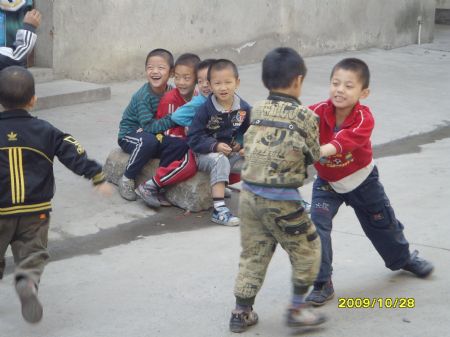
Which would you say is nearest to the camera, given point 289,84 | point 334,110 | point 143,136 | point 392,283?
point 289,84

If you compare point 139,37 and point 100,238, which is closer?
point 100,238

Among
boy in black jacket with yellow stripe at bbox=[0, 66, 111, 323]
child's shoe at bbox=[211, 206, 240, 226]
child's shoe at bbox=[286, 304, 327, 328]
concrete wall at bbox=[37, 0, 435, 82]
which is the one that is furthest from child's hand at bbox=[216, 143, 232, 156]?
concrete wall at bbox=[37, 0, 435, 82]

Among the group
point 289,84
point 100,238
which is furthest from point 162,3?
point 289,84

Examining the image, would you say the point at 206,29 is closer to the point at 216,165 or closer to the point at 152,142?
the point at 152,142

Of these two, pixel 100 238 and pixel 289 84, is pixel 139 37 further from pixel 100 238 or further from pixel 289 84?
pixel 289 84

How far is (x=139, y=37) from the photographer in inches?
381

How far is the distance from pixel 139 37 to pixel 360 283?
221 inches

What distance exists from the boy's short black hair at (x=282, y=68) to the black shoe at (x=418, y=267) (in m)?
1.45

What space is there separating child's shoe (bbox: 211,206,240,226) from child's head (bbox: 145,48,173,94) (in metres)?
1.09

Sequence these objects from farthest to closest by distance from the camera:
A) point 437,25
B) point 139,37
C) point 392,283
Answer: point 437,25 < point 139,37 < point 392,283

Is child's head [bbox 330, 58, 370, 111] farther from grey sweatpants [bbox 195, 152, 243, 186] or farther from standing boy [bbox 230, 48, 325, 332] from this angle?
grey sweatpants [bbox 195, 152, 243, 186]

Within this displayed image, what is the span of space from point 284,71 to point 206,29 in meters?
6.75

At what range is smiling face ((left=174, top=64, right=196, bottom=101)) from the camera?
626 cm

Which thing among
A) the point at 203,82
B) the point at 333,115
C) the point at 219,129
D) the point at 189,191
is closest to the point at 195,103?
the point at 203,82
